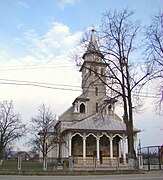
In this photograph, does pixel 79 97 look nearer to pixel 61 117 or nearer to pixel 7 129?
pixel 61 117

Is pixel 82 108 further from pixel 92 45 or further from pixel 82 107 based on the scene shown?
pixel 92 45

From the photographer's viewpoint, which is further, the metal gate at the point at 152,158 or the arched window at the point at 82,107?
the arched window at the point at 82,107

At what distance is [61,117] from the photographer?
55469 mm

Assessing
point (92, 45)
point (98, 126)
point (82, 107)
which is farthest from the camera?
point (82, 107)

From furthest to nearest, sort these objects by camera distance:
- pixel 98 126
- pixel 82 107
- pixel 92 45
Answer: pixel 82 107 → pixel 98 126 → pixel 92 45

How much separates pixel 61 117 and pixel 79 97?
510cm

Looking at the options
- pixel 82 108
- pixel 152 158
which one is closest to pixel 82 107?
pixel 82 108

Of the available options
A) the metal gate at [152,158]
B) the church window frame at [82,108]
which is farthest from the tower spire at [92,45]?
the church window frame at [82,108]

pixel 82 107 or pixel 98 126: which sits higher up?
pixel 82 107

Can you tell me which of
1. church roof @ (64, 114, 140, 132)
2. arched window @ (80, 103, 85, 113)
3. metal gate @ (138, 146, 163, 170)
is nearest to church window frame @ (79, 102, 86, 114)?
arched window @ (80, 103, 85, 113)

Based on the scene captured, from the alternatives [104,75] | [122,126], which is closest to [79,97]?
[122,126]

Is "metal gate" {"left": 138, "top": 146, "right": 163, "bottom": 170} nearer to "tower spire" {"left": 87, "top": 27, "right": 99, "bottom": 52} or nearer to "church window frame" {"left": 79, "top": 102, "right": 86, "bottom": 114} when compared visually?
"tower spire" {"left": 87, "top": 27, "right": 99, "bottom": 52}

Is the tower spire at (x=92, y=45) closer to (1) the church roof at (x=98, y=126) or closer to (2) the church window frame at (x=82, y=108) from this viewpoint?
(1) the church roof at (x=98, y=126)

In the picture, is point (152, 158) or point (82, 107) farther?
point (82, 107)
